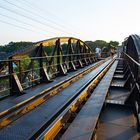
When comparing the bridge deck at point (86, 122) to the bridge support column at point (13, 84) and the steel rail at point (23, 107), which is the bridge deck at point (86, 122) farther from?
the bridge support column at point (13, 84)

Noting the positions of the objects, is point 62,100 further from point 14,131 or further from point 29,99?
point 14,131

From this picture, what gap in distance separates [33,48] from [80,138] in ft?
19.1

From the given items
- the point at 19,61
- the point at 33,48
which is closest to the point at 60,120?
the point at 19,61

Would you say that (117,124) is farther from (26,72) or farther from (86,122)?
(26,72)

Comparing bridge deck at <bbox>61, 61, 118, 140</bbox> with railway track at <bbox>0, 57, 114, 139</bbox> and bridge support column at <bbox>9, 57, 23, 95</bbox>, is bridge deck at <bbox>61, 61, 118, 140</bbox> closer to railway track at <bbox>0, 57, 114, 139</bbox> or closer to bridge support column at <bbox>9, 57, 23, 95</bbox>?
railway track at <bbox>0, 57, 114, 139</bbox>

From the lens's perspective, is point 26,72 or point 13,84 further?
point 26,72

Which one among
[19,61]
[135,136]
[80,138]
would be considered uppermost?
[19,61]

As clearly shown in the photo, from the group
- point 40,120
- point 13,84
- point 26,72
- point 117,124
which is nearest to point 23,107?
point 40,120

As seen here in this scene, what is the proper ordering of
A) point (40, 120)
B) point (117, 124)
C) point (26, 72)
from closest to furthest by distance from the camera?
point (40, 120) < point (117, 124) < point (26, 72)

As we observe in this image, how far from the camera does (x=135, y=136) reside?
3832 mm

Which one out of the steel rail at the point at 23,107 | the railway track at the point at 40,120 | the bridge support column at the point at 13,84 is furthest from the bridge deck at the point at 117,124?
the bridge support column at the point at 13,84

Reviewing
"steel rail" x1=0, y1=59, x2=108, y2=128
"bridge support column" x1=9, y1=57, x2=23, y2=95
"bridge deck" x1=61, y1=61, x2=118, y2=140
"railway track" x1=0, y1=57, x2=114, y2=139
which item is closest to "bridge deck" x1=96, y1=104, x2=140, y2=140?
"bridge deck" x1=61, y1=61, x2=118, y2=140

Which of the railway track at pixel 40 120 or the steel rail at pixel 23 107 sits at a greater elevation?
the steel rail at pixel 23 107

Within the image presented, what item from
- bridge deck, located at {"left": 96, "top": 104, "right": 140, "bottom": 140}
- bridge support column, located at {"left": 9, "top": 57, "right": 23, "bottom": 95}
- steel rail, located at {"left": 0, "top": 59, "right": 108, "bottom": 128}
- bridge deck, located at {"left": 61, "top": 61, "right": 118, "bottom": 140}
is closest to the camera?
bridge deck, located at {"left": 61, "top": 61, "right": 118, "bottom": 140}
